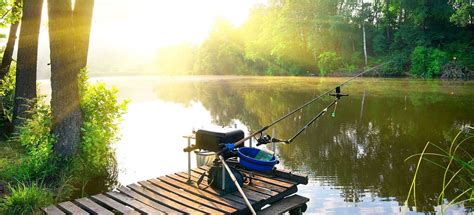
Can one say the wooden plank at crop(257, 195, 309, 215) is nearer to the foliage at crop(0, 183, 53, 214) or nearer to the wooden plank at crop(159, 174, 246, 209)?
the wooden plank at crop(159, 174, 246, 209)

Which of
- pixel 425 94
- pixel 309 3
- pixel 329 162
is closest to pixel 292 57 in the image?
pixel 309 3

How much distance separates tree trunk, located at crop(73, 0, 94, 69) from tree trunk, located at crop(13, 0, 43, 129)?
7.57 feet

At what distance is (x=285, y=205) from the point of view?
214 inches

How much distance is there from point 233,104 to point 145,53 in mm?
102650

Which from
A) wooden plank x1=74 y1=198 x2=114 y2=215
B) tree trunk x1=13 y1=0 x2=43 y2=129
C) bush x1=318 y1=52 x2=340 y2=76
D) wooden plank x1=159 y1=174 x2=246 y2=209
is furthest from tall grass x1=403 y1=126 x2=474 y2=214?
bush x1=318 y1=52 x2=340 y2=76

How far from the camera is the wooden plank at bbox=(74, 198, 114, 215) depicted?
4.94 m

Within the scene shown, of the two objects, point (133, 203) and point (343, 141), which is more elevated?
point (133, 203)

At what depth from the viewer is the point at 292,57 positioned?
166 ft

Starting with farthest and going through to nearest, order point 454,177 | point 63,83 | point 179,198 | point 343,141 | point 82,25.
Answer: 1. point 343,141
2. point 82,25
3. point 454,177
4. point 63,83
5. point 179,198

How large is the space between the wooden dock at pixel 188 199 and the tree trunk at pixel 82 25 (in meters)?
2.94

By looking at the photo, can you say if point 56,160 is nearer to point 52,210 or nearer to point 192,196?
point 52,210

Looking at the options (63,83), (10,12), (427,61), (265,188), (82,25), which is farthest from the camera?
(427,61)

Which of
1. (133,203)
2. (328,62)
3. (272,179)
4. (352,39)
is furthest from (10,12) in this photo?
(352,39)

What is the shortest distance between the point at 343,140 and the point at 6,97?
9320 mm
